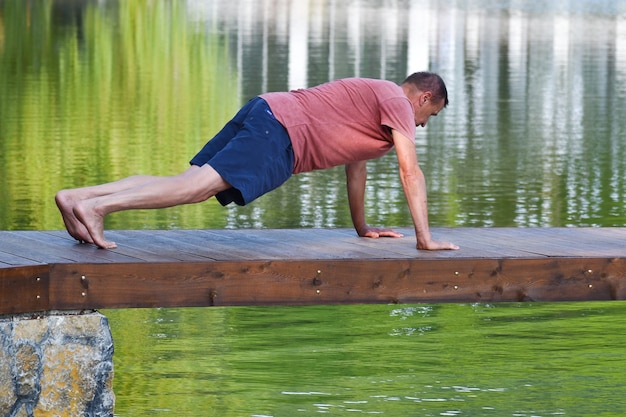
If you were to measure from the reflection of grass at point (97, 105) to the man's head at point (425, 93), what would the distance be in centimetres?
640

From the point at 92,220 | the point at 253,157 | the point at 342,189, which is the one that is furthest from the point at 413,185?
the point at 342,189

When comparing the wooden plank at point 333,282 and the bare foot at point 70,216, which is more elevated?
the bare foot at point 70,216

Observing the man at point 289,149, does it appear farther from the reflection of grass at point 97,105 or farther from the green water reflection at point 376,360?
the reflection of grass at point 97,105

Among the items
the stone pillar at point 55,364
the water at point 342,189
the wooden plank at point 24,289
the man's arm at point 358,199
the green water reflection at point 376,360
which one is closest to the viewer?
the wooden plank at point 24,289

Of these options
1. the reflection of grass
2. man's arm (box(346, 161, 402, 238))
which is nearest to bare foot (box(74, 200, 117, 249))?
man's arm (box(346, 161, 402, 238))

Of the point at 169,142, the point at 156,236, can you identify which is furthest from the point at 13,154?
the point at 156,236

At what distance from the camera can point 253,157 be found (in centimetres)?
829

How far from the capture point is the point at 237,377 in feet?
30.6

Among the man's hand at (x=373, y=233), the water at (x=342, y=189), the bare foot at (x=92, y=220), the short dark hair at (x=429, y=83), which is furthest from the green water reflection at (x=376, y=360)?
the short dark hair at (x=429, y=83)

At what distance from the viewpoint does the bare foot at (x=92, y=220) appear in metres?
8.15

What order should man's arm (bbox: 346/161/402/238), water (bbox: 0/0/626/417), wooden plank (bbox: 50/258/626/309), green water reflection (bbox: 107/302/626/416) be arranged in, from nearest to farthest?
wooden plank (bbox: 50/258/626/309), green water reflection (bbox: 107/302/626/416), man's arm (bbox: 346/161/402/238), water (bbox: 0/0/626/417)

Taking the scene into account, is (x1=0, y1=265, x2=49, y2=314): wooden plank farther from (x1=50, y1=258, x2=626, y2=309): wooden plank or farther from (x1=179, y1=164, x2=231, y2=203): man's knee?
(x1=179, y1=164, x2=231, y2=203): man's knee

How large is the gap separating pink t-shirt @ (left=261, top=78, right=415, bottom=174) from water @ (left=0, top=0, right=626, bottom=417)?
138cm

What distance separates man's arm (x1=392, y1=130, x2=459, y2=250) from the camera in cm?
830
